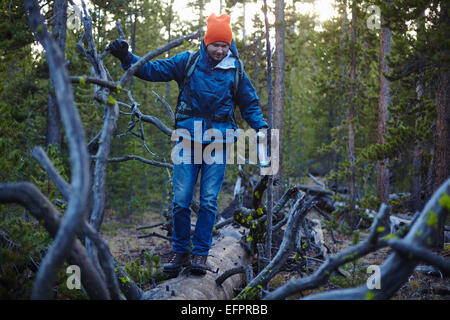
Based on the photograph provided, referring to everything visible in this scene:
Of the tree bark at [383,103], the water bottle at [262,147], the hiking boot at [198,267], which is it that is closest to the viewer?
the hiking boot at [198,267]

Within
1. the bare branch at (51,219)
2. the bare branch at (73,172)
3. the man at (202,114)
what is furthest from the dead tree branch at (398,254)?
the man at (202,114)

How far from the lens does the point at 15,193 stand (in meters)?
2.23

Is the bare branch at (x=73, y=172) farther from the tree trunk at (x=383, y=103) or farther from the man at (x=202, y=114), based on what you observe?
the tree trunk at (x=383, y=103)

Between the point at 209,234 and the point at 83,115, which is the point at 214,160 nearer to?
the point at 209,234

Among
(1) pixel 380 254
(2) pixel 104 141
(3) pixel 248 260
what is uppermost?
(2) pixel 104 141

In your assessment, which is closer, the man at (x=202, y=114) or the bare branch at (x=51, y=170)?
the bare branch at (x=51, y=170)

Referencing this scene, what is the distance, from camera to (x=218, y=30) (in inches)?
145

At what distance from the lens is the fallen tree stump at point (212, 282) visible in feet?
9.33

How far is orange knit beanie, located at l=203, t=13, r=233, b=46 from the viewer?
3.68 m

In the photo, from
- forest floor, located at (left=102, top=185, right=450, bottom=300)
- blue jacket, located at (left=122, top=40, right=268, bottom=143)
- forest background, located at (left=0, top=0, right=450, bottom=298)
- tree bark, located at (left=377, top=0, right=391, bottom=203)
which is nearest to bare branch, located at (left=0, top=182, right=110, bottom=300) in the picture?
forest background, located at (left=0, top=0, right=450, bottom=298)

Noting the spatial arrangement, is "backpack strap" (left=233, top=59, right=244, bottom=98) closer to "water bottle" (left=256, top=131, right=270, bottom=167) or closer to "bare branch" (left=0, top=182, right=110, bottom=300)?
"water bottle" (left=256, top=131, right=270, bottom=167)

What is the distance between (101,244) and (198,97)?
2.09 metres
